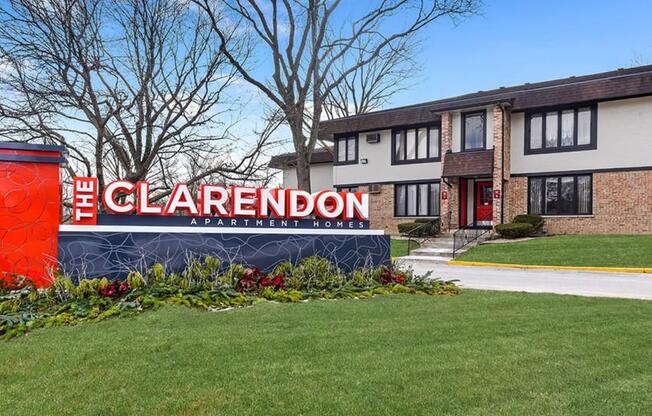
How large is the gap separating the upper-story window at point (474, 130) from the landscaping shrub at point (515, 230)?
3916 millimetres

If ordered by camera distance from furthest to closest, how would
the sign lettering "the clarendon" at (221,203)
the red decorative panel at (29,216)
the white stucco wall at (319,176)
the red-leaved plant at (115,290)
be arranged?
the white stucco wall at (319,176)
the sign lettering "the clarendon" at (221,203)
the red decorative panel at (29,216)
the red-leaved plant at (115,290)

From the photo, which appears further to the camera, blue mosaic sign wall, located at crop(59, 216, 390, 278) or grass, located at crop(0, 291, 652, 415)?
blue mosaic sign wall, located at crop(59, 216, 390, 278)

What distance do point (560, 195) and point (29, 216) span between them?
65.1 ft

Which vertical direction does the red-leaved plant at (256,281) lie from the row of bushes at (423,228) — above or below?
below

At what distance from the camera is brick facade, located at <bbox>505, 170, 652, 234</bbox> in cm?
2020

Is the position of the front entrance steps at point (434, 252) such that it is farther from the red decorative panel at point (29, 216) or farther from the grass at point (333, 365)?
the red decorative panel at point (29, 216)

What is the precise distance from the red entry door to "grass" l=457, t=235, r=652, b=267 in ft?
12.6

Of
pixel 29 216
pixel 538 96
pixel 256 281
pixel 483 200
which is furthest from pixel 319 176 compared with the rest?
pixel 29 216

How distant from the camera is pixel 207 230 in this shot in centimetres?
984

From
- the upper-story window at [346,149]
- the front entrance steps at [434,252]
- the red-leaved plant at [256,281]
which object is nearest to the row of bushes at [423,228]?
the front entrance steps at [434,252]

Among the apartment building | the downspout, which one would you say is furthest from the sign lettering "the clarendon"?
the downspout

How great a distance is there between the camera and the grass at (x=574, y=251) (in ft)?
53.0

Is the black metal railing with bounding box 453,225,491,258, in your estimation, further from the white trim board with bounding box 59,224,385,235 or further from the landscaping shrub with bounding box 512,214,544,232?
the white trim board with bounding box 59,224,385,235

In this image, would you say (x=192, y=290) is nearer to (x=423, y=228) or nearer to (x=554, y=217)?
(x=423, y=228)
